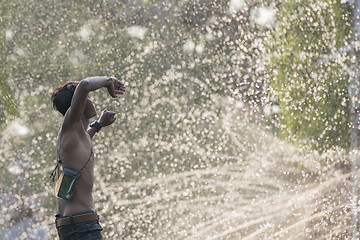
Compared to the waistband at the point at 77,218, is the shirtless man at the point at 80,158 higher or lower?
higher

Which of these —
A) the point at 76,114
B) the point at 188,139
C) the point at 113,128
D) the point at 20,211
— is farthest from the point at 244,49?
the point at 76,114

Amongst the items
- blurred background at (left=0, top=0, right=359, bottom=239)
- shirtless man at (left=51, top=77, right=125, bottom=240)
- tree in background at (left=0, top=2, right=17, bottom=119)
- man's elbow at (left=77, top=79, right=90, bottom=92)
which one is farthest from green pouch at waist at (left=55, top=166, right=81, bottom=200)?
tree in background at (left=0, top=2, right=17, bottom=119)

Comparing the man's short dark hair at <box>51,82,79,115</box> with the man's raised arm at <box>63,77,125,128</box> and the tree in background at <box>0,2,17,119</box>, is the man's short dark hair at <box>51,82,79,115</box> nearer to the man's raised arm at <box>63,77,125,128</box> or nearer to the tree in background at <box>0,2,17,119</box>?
the man's raised arm at <box>63,77,125,128</box>

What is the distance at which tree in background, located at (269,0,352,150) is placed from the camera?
4.88 meters

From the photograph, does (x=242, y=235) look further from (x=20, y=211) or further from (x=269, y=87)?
(x=20, y=211)

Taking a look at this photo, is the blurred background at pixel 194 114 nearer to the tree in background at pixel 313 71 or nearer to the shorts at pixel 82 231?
the tree in background at pixel 313 71

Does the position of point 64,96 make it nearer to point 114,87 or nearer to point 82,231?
point 114,87

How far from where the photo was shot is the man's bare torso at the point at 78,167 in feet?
7.06

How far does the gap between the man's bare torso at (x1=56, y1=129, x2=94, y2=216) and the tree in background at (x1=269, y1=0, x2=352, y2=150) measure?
2.80m

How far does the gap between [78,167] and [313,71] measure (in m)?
3.13

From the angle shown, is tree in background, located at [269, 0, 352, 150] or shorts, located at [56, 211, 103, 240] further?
tree in background, located at [269, 0, 352, 150]

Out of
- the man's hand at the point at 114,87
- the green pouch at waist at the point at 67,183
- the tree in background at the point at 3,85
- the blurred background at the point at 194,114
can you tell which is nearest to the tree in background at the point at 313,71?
the blurred background at the point at 194,114

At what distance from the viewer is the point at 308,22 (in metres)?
5.12

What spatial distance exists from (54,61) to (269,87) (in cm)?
162
